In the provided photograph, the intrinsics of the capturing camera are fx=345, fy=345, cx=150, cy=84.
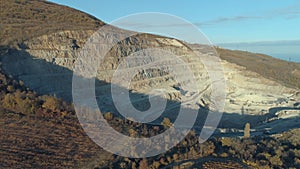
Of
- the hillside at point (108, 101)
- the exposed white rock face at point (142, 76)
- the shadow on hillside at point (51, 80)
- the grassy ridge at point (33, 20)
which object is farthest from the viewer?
Answer: the grassy ridge at point (33, 20)

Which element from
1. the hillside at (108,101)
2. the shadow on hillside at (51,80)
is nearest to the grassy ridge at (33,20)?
the hillside at (108,101)

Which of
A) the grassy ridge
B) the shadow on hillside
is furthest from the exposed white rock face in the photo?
the grassy ridge

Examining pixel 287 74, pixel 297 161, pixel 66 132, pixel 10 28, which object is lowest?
pixel 297 161

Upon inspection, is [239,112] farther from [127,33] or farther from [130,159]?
[130,159]

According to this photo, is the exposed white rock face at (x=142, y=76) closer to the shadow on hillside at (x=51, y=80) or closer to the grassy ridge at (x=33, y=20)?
the shadow on hillside at (x=51, y=80)

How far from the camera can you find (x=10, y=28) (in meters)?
29.5

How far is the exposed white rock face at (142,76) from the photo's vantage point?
1080 inches

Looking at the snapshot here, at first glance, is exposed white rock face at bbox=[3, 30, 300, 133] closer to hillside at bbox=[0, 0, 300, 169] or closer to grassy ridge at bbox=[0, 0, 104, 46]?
hillside at bbox=[0, 0, 300, 169]

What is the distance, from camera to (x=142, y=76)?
3600 cm

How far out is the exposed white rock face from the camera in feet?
90.0

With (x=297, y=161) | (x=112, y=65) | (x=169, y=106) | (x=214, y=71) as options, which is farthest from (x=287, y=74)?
(x=297, y=161)

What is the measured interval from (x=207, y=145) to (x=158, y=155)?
103 inches

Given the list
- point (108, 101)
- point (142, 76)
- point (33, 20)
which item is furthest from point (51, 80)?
point (142, 76)

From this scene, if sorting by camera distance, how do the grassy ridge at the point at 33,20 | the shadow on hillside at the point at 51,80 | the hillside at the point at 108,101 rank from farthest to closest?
the grassy ridge at the point at 33,20 < the shadow on hillside at the point at 51,80 < the hillside at the point at 108,101
